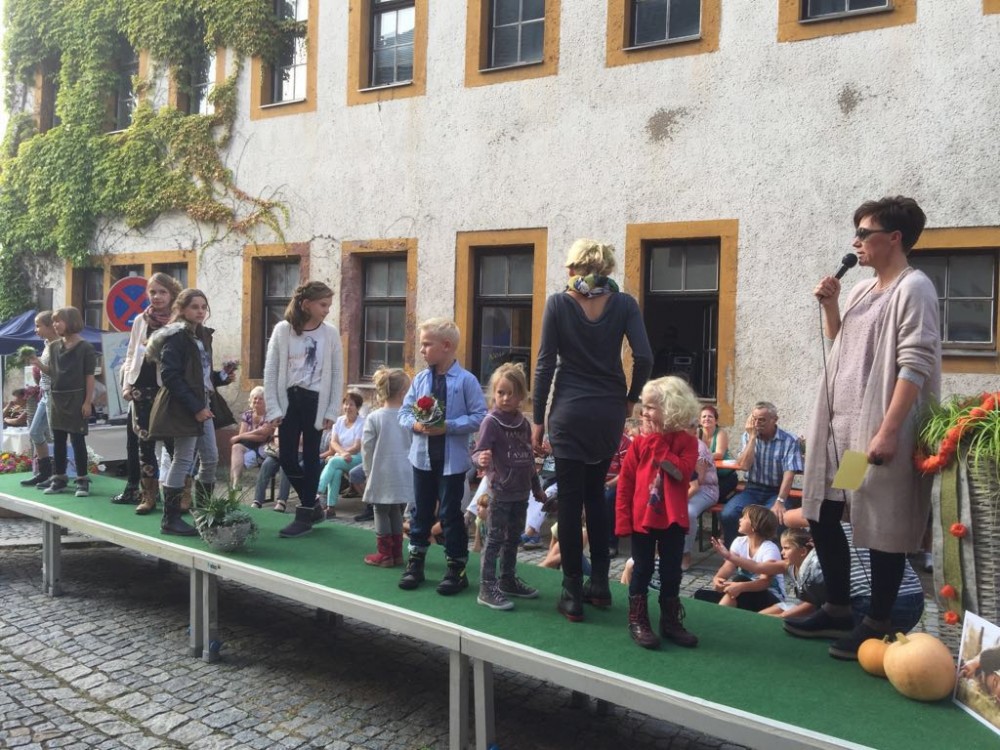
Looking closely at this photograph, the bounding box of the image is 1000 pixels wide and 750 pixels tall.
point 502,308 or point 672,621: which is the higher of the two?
point 502,308

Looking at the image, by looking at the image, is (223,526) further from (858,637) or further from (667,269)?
(667,269)

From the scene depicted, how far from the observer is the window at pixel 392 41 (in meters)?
11.7

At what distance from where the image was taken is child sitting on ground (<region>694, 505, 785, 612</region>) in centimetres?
505

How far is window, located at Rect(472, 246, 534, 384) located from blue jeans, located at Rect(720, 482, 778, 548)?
356 centimetres

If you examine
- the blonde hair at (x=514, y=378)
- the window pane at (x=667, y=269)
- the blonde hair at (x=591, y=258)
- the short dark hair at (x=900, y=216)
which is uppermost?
the window pane at (x=667, y=269)

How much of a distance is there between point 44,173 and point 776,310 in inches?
513

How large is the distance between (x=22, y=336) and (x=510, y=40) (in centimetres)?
880

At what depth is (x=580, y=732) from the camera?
13.9ft

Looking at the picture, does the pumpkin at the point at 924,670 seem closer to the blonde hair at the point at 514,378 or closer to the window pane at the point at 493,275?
the blonde hair at the point at 514,378

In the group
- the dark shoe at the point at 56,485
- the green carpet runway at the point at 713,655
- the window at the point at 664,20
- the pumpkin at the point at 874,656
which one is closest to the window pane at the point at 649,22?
the window at the point at 664,20

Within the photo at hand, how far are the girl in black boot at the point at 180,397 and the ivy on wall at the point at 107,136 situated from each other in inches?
280

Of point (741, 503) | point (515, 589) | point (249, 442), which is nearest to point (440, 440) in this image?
point (515, 589)

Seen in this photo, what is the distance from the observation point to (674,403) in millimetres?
3773

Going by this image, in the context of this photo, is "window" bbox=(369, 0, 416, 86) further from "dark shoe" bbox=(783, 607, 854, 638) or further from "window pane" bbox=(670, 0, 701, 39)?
"dark shoe" bbox=(783, 607, 854, 638)
